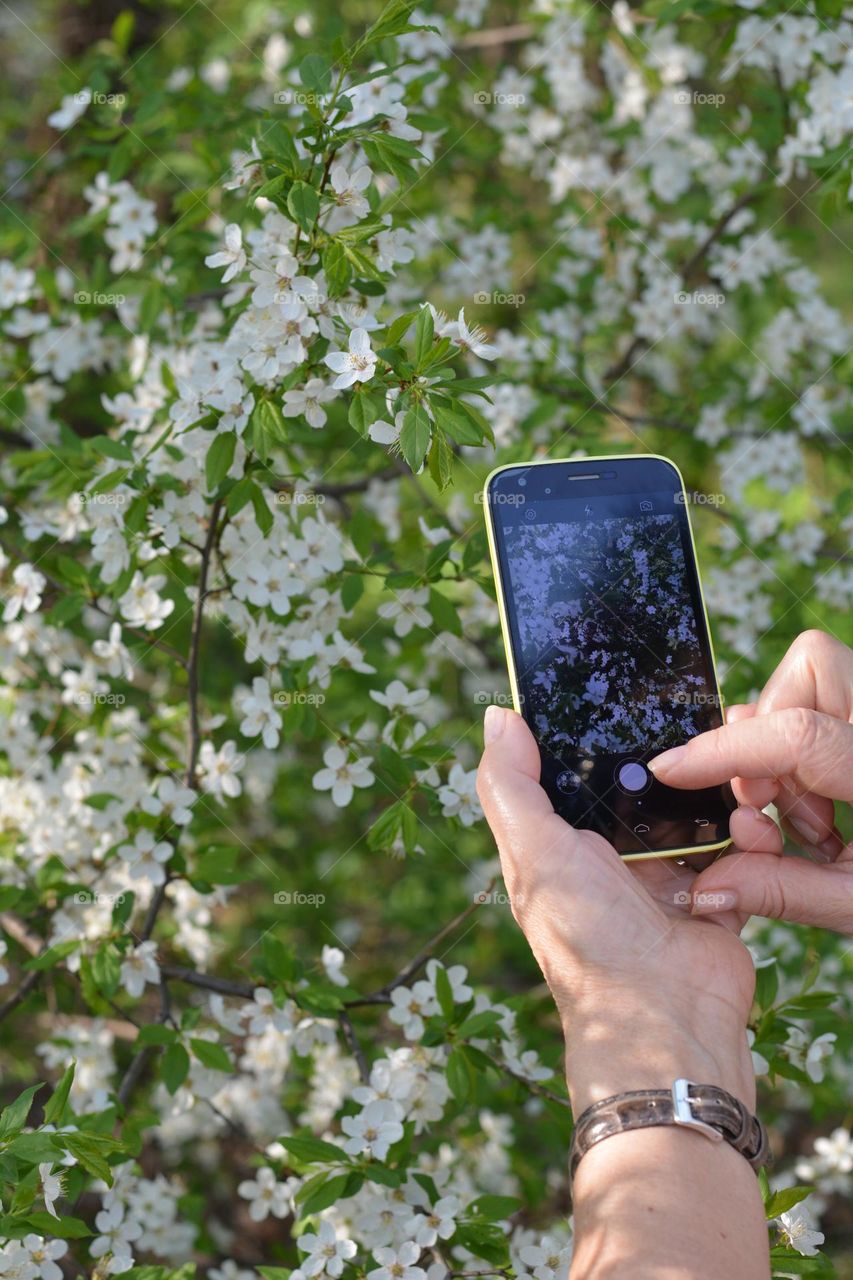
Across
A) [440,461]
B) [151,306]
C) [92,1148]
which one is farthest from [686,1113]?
[151,306]

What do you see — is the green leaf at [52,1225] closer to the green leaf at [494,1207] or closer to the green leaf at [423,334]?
the green leaf at [494,1207]

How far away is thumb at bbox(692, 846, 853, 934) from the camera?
1.83m

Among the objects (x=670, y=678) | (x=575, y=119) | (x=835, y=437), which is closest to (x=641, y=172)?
(x=575, y=119)

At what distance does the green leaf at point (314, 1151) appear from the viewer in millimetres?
1961

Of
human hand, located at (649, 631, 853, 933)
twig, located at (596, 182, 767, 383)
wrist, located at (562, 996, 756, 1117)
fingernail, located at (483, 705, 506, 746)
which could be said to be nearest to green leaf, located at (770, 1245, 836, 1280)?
wrist, located at (562, 996, 756, 1117)

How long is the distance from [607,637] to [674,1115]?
0.78 metres

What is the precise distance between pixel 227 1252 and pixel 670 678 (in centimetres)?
237

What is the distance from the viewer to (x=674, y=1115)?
1.54 meters

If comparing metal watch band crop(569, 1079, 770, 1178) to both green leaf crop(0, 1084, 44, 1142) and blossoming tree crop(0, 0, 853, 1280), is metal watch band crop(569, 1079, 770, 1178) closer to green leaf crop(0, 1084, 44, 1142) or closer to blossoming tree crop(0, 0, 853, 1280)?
blossoming tree crop(0, 0, 853, 1280)

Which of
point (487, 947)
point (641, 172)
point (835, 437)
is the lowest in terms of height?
point (487, 947)

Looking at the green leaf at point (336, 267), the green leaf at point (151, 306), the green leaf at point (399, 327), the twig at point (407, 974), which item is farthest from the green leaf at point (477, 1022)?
the green leaf at point (151, 306)

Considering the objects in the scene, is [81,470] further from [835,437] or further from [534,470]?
[835,437]

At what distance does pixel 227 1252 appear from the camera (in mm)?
3236

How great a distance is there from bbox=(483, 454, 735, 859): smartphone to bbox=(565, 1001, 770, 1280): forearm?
315 mm
